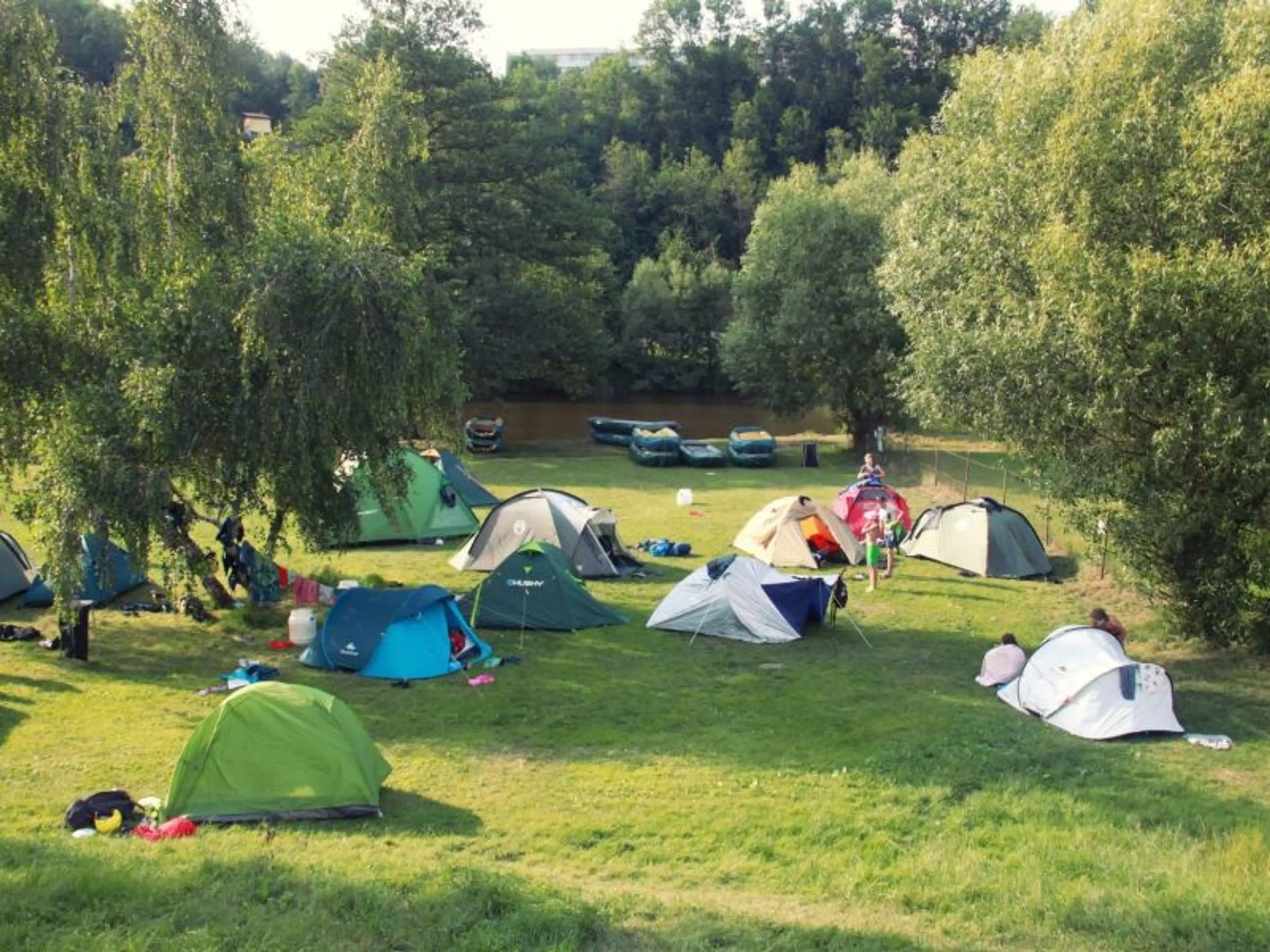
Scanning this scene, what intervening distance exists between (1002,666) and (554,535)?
8003mm

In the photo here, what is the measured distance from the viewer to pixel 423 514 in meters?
21.6

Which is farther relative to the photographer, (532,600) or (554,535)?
(554,535)

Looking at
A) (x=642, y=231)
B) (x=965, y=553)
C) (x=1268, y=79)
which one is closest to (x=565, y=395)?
(x=642, y=231)

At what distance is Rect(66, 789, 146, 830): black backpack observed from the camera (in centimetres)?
870

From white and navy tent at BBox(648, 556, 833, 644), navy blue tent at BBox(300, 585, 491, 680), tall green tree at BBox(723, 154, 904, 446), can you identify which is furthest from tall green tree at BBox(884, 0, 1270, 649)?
tall green tree at BBox(723, 154, 904, 446)

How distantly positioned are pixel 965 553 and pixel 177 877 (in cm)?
1534

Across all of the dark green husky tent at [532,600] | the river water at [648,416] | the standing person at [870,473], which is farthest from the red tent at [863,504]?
the river water at [648,416]

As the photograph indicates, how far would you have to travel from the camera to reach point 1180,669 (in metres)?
13.7

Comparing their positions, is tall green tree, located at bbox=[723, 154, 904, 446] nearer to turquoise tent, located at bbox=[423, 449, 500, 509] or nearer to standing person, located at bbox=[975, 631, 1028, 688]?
turquoise tent, located at bbox=[423, 449, 500, 509]

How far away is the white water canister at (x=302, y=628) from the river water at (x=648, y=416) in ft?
96.0

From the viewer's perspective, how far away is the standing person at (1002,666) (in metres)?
12.9

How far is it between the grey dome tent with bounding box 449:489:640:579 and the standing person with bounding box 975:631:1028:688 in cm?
710

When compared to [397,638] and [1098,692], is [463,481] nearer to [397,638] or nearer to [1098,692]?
[397,638]

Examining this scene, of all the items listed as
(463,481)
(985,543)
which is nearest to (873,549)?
(985,543)
